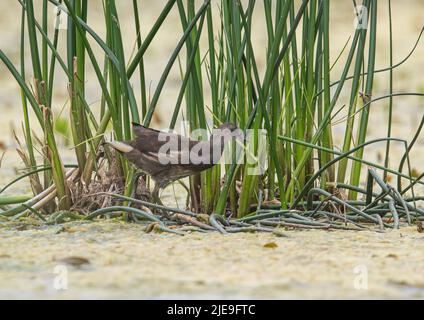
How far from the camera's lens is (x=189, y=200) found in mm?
1890

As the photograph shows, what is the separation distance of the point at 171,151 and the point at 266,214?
21 centimetres

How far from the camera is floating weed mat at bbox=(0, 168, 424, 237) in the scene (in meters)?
1.67

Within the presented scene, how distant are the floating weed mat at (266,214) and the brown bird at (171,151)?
0.07m

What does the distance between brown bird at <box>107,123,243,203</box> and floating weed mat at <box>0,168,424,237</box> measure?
0.23 feet

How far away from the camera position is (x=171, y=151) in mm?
1659

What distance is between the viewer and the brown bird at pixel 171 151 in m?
1.64

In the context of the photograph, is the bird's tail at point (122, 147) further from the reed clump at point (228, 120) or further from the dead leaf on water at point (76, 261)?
the dead leaf on water at point (76, 261)

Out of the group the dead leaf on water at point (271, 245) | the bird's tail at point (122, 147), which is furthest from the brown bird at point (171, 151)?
the dead leaf on water at point (271, 245)

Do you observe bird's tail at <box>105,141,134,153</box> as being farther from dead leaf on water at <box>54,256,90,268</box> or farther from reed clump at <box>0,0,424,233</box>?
dead leaf on water at <box>54,256,90,268</box>

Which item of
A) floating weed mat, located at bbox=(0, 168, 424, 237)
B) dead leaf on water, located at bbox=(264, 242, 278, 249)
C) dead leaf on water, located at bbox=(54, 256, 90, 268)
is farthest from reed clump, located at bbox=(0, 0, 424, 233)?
dead leaf on water, located at bbox=(54, 256, 90, 268)

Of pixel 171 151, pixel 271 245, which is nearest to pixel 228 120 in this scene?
pixel 171 151
